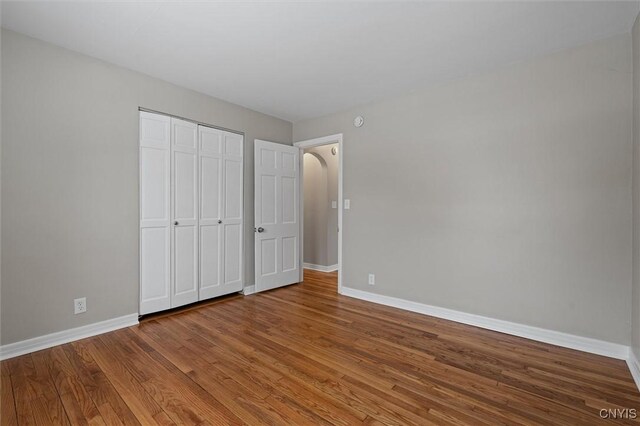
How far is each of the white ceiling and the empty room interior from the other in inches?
0.8

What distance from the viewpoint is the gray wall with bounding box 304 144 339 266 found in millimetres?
5539

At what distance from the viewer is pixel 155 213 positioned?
10.1 ft

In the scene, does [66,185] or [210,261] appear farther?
[210,261]

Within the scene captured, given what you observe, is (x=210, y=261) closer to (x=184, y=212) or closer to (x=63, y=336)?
(x=184, y=212)

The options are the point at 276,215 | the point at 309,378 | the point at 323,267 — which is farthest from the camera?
the point at 323,267

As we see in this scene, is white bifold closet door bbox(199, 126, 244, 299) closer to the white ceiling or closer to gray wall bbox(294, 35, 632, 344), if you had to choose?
the white ceiling

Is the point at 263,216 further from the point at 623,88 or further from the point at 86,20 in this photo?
the point at 623,88

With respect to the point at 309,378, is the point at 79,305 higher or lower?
higher

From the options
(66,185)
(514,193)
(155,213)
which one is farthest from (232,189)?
(514,193)

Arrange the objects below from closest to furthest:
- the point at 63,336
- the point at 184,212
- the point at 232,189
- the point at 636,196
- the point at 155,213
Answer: the point at 636,196 → the point at 63,336 → the point at 155,213 → the point at 184,212 → the point at 232,189

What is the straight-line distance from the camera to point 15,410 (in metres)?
1.64

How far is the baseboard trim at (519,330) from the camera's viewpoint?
2285 mm

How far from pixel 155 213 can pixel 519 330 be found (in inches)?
151

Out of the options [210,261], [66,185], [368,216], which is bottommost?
A: [210,261]
